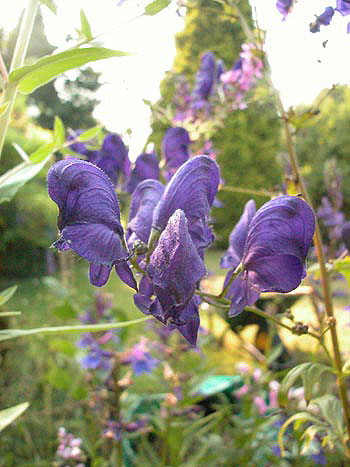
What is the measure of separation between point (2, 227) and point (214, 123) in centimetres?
701

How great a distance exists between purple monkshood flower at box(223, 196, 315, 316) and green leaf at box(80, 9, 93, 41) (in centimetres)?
33

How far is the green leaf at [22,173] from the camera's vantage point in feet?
2.56

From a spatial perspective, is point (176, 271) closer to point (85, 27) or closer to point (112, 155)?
point (85, 27)

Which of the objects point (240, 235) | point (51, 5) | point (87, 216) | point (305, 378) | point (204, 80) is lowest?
point (305, 378)

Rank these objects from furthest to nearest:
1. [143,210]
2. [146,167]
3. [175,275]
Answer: [146,167]
[143,210]
[175,275]

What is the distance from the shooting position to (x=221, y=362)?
3.37 metres

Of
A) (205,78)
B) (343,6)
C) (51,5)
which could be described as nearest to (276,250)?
(343,6)

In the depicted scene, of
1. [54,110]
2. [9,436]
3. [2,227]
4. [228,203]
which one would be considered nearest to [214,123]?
[9,436]

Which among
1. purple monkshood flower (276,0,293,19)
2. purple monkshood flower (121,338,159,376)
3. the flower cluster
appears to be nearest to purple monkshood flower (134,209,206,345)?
purple monkshood flower (276,0,293,19)

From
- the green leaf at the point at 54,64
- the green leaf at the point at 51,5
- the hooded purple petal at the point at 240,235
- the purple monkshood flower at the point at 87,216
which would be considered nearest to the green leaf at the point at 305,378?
the hooded purple petal at the point at 240,235

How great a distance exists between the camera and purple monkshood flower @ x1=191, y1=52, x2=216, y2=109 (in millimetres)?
1377

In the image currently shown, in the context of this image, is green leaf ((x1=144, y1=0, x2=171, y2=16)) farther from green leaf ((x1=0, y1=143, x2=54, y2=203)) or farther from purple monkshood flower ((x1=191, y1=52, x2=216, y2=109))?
purple monkshood flower ((x1=191, y1=52, x2=216, y2=109))

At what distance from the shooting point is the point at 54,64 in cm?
61

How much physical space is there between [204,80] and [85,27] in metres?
0.81
